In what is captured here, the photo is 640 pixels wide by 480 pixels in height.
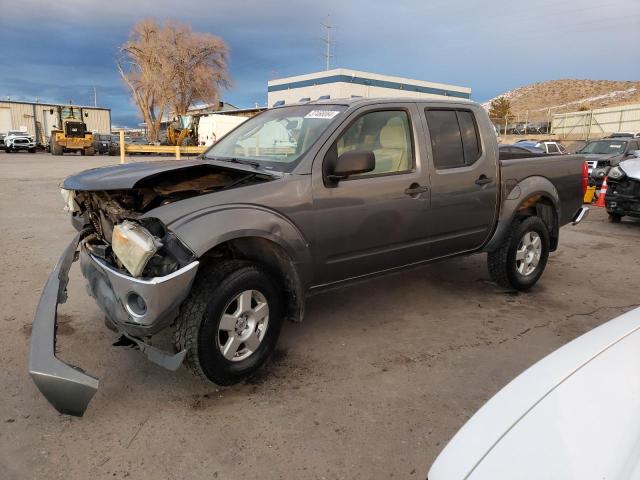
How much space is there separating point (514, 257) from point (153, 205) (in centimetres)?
347

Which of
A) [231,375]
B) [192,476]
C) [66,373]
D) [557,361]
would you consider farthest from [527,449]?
[66,373]

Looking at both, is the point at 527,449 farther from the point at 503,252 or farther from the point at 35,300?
→ the point at 35,300

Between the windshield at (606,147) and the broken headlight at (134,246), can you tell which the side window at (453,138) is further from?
the windshield at (606,147)

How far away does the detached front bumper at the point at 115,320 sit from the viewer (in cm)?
257

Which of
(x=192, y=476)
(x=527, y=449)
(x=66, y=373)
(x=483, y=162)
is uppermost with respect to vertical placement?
(x=483, y=162)

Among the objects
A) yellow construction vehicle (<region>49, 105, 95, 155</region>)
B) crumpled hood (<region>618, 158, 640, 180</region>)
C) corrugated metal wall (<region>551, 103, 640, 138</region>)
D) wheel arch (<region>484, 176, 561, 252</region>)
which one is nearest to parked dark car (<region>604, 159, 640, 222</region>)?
crumpled hood (<region>618, 158, 640, 180</region>)

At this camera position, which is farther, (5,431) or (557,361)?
(5,431)

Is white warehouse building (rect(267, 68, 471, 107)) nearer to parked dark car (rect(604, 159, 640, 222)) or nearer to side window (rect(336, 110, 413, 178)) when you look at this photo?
parked dark car (rect(604, 159, 640, 222))

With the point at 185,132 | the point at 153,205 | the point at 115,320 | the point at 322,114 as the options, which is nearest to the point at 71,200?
the point at 153,205

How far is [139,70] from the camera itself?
51.1 metres

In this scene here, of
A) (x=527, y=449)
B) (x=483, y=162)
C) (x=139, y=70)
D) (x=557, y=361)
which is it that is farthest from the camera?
(x=139, y=70)

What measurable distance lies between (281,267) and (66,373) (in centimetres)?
140

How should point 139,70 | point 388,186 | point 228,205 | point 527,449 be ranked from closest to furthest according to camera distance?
point 527,449, point 228,205, point 388,186, point 139,70

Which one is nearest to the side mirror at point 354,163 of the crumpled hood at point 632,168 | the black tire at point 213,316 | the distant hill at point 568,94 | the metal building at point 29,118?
the black tire at point 213,316
